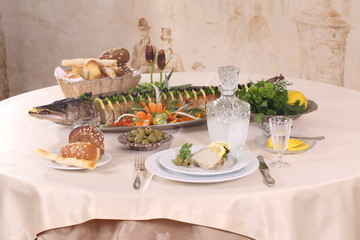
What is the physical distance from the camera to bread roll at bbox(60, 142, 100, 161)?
2215mm

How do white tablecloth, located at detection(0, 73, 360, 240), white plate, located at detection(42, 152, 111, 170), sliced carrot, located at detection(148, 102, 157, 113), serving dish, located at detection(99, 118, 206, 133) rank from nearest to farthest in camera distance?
white tablecloth, located at detection(0, 73, 360, 240) < white plate, located at detection(42, 152, 111, 170) < serving dish, located at detection(99, 118, 206, 133) < sliced carrot, located at detection(148, 102, 157, 113)

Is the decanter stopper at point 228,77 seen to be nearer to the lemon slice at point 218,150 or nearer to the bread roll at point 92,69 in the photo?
the lemon slice at point 218,150

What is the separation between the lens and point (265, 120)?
8.84 feet

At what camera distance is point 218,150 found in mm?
2150

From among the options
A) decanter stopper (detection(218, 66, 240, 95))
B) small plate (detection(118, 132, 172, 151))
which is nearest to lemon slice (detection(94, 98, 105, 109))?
small plate (detection(118, 132, 172, 151))

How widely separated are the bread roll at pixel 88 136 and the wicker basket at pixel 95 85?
90cm

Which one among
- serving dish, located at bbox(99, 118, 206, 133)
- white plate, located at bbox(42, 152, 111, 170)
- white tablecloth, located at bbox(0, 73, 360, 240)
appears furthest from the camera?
serving dish, located at bbox(99, 118, 206, 133)

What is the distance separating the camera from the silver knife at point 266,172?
204 centimetres

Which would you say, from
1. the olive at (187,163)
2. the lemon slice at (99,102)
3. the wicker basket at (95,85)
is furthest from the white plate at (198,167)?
the wicker basket at (95,85)

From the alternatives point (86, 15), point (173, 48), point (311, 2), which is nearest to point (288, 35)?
point (311, 2)

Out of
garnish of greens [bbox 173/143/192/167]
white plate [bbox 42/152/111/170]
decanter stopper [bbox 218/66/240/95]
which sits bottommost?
white plate [bbox 42/152/111/170]

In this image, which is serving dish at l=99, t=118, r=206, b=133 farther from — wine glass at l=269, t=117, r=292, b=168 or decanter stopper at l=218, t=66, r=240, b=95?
wine glass at l=269, t=117, r=292, b=168

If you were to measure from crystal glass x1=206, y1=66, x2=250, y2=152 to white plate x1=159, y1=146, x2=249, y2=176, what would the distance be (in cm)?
15

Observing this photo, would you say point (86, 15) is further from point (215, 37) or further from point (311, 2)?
point (311, 2)
